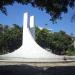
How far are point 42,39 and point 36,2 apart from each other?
51.8 meters

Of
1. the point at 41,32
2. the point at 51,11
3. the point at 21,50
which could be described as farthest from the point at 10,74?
the point at 41,32

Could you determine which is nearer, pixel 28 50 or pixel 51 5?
pixel 51 5

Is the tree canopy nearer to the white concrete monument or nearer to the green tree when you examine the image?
the white concrete monument

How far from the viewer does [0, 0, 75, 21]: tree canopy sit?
14.2 meters

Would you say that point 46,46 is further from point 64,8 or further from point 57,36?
point 64,8

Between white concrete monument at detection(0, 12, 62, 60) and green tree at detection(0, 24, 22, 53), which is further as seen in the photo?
green tree at detection(0, 24, 22, 53)

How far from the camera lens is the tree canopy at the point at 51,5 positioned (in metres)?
14.2

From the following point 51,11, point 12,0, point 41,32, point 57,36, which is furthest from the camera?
point 57,36

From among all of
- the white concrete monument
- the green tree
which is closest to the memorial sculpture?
the white concrete monument

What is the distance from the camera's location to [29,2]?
576 inches

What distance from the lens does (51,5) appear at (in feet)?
48.6

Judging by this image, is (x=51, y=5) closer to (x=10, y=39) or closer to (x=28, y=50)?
(x=28, y=50)

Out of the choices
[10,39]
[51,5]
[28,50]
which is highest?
[51,5]

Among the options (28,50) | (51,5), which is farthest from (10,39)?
(51,5)
